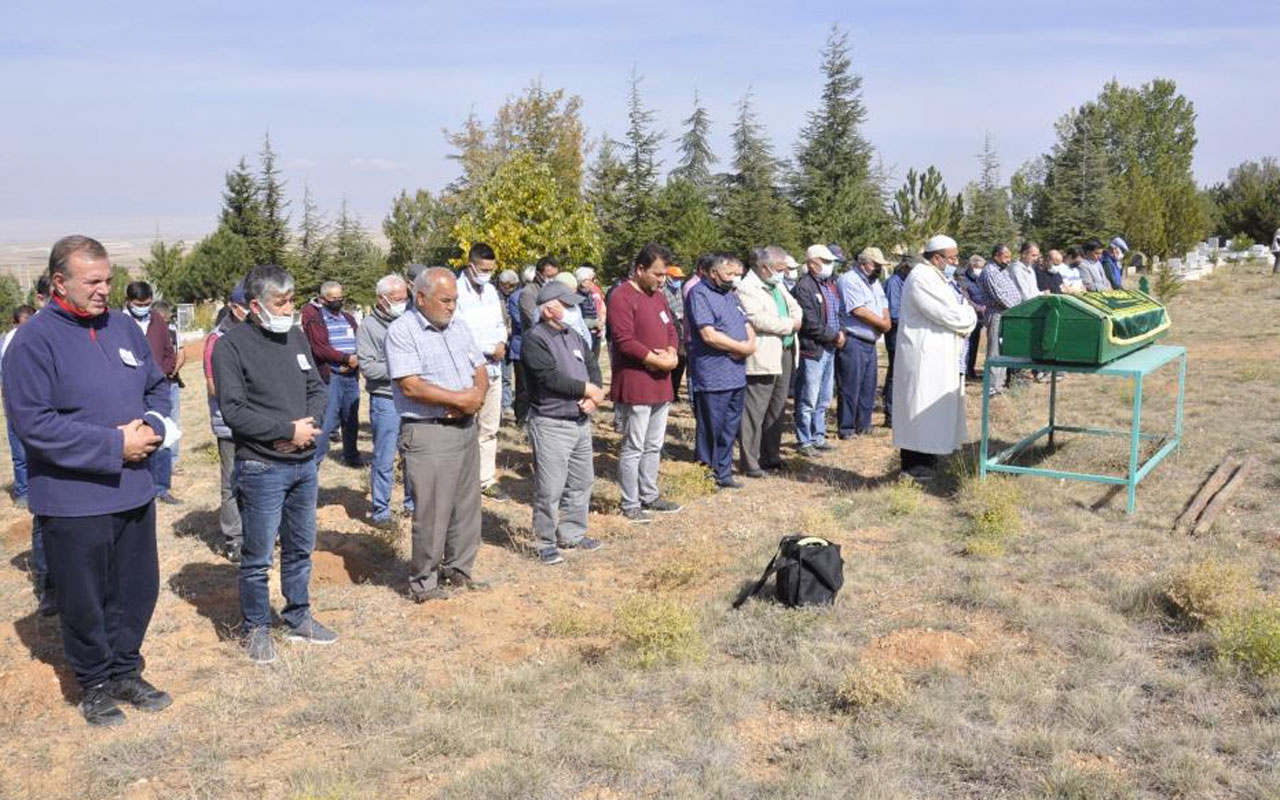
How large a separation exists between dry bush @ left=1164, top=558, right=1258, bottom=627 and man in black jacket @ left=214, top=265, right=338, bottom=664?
452cm

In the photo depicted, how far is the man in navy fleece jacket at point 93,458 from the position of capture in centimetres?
415

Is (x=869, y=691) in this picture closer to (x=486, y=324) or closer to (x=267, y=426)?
(x=267, y=426)

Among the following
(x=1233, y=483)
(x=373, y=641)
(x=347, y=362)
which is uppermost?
(x=347, y=362)

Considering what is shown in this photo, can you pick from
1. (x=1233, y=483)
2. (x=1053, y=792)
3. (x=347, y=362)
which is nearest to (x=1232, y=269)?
(x=1233, y=483)

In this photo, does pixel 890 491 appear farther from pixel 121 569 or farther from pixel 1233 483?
pixel 121 569

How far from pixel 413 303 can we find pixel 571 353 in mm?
1239

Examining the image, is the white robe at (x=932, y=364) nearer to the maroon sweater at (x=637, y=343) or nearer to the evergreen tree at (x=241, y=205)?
the maroon sweater at (x=637, y=343)

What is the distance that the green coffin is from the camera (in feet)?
23.4

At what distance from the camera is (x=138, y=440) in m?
4.30

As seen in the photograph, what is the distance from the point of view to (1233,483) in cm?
745

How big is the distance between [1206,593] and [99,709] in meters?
5.29

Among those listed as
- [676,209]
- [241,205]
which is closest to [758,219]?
[676,209]

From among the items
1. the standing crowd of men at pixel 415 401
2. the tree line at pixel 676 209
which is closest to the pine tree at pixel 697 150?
the tree line at pixel 676 209

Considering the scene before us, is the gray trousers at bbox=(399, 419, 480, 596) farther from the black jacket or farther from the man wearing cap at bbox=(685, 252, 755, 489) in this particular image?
the black jacket
